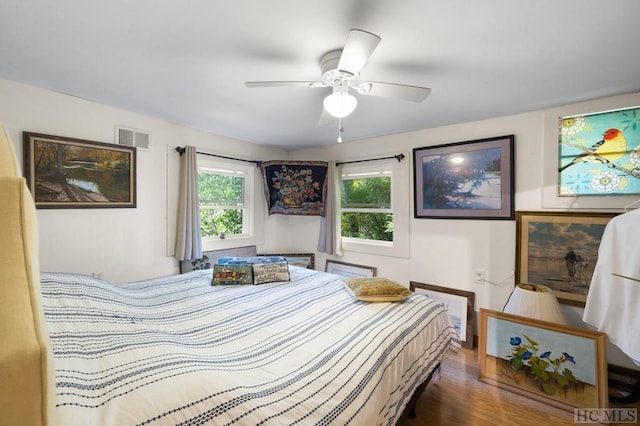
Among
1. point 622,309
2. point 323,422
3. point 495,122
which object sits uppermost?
point 495,122

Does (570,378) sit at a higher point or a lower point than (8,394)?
lower

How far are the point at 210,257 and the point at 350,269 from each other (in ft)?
5.58

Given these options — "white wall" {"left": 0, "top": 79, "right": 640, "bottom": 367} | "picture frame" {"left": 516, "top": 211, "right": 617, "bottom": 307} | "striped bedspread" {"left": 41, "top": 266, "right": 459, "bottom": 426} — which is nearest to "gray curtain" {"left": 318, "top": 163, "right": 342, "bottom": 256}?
"white wall" {"left": 0, "top": 79, "right": 640, "bottom": 367}

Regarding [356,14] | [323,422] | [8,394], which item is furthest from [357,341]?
[356,14]

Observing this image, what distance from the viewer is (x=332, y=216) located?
363 cm

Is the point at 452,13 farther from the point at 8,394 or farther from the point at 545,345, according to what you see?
the point at 545,345

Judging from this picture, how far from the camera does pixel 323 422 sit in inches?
36.4

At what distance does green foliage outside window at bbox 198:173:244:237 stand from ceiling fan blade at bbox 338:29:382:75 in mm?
2396

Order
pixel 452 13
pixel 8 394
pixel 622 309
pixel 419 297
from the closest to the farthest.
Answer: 1. pixel 8 394
2. pixel 452 13
3. pixel 622 309
4. pixel 419 297

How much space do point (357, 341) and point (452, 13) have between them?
5.15 ft

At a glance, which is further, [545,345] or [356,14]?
[545,345]

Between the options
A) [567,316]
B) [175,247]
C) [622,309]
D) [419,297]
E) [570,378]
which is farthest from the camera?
[175,247]

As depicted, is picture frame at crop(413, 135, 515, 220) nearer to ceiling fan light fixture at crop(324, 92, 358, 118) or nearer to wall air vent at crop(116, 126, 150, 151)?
ceiling fan light fixture at crop(324, 92, 358, 118)

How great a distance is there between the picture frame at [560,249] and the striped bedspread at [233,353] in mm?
1098
